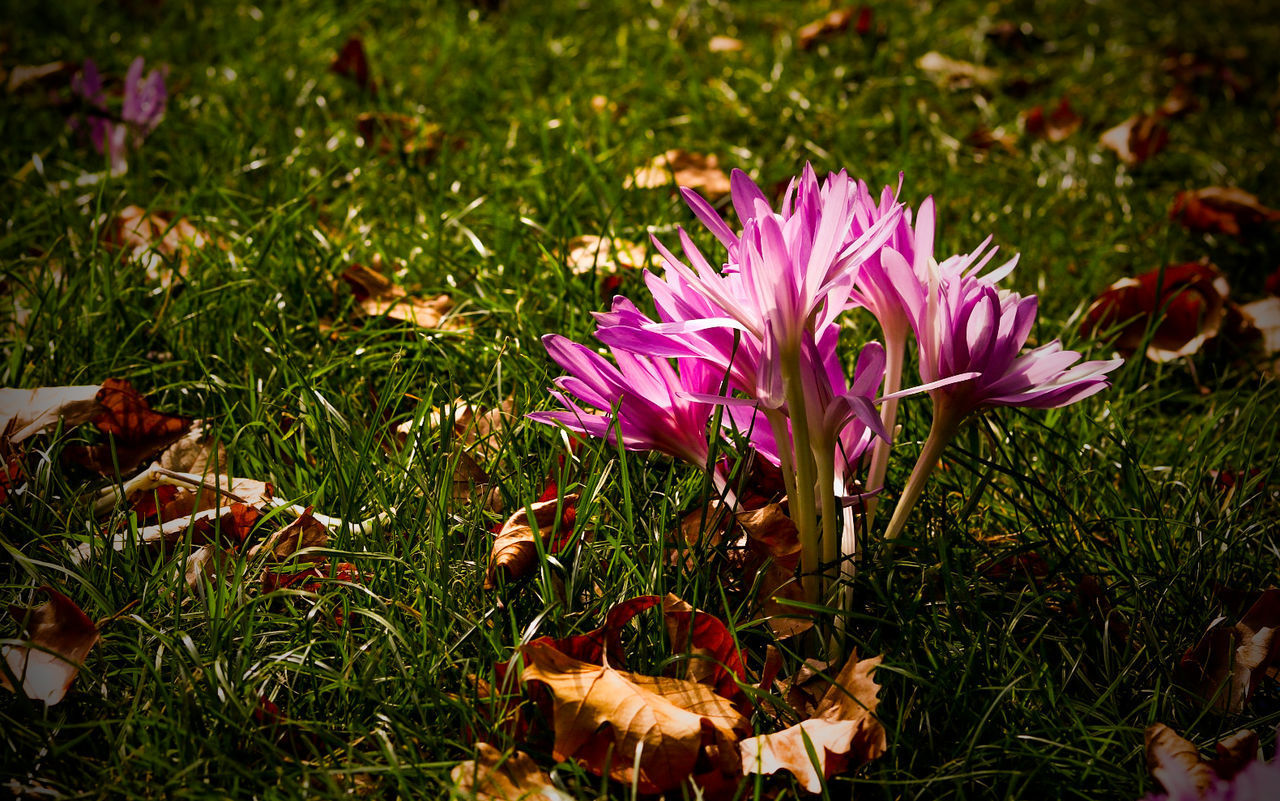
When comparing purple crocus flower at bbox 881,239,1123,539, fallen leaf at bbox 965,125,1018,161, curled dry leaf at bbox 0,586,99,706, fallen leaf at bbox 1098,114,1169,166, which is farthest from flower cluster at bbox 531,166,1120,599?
fallen leaf at bbox 1098,114,1169,166

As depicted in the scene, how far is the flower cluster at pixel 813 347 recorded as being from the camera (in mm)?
1040

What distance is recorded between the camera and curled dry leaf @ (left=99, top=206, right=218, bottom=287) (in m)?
1.87

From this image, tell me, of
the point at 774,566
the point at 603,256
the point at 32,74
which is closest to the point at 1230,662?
the point at 774,566

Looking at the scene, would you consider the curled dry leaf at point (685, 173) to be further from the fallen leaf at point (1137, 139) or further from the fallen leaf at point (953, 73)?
the fallen leaf at point (1137, 139)

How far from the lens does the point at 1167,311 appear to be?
204cm

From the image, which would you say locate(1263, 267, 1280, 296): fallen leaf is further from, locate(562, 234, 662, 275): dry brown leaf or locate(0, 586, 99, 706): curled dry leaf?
locate(0, 586, 99, 706): curled dry leaf

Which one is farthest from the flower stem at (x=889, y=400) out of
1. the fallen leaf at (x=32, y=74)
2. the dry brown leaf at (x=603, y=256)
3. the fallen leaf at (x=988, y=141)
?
the fallen leaf at (x=32, y=74)

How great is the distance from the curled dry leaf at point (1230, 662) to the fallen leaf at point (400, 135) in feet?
6.68

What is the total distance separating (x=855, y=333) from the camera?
6.48 feet

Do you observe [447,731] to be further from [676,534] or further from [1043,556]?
[1043,556]

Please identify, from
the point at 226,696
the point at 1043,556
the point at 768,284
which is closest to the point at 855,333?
the point at 1043,556

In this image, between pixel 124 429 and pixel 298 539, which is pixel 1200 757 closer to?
pixel 298 539

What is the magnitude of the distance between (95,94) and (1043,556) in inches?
96.7

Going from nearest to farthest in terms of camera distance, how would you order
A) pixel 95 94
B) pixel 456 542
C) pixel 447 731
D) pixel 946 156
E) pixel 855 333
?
pixel 447 731 → pixel 456 542 → pixel 855 333 → pixel 95 94 → pixel 946 156
